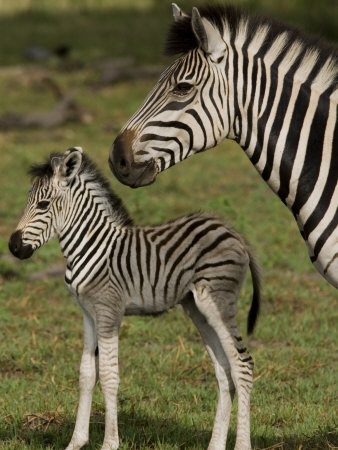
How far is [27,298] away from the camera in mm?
9031

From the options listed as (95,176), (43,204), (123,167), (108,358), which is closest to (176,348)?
(108,358)

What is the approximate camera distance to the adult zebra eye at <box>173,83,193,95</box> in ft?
15.5

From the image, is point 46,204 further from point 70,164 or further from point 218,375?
point 218,375

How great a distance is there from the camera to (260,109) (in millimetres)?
4727

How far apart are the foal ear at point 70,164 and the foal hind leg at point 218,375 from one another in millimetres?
1152

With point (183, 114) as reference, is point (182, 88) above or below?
above

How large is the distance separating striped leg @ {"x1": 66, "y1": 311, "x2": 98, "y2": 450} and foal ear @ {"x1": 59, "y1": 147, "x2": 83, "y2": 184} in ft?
3.08

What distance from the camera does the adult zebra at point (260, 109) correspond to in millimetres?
4703

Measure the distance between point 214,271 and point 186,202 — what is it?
718 centimetres

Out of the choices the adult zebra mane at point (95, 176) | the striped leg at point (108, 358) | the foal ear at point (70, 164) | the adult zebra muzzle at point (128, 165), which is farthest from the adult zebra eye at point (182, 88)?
the striped leg at point (108, 358)

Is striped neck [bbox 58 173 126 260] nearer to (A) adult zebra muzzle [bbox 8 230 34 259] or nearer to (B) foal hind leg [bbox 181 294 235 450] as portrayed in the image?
(A) adult zebra muzzle [bbox 8 230 34 259]

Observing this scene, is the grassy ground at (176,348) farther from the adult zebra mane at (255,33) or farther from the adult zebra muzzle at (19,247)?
the adult zebra mane at (255,33)

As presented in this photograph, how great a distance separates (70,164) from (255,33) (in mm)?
1617

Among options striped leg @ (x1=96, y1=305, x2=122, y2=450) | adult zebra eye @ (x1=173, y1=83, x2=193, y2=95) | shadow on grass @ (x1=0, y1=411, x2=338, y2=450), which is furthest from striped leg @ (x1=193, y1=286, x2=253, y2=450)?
adult zebra eye @ (x1=173, y1=83, x2=193, y2=95)
